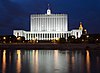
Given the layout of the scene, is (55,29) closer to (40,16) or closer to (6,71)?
(40,16)

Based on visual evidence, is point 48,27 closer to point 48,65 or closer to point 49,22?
point 49,22

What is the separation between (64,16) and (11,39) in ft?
120

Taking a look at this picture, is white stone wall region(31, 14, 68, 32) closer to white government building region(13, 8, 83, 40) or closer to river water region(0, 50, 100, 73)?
white government building region(13, 8, 83, 40)

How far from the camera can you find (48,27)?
141250 millimetres

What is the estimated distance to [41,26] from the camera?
465 feet

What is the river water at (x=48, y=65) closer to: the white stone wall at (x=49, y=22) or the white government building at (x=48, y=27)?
the white government building at (x=48, y=27)

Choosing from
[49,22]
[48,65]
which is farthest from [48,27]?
[48,65]

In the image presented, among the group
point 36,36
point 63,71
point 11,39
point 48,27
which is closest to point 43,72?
point 63,71

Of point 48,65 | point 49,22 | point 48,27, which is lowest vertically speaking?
point 48,65

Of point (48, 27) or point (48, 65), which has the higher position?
point (48, 27)

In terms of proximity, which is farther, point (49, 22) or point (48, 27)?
point (49, 22)

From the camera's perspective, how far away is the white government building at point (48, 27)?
13288cm

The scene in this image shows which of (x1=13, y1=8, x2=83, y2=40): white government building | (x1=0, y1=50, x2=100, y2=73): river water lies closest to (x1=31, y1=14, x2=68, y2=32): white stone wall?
(x1=13, y1=8, x2=83, y2=40): white government building

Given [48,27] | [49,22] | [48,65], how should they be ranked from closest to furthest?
[48,65], [48,27], [49,22]
